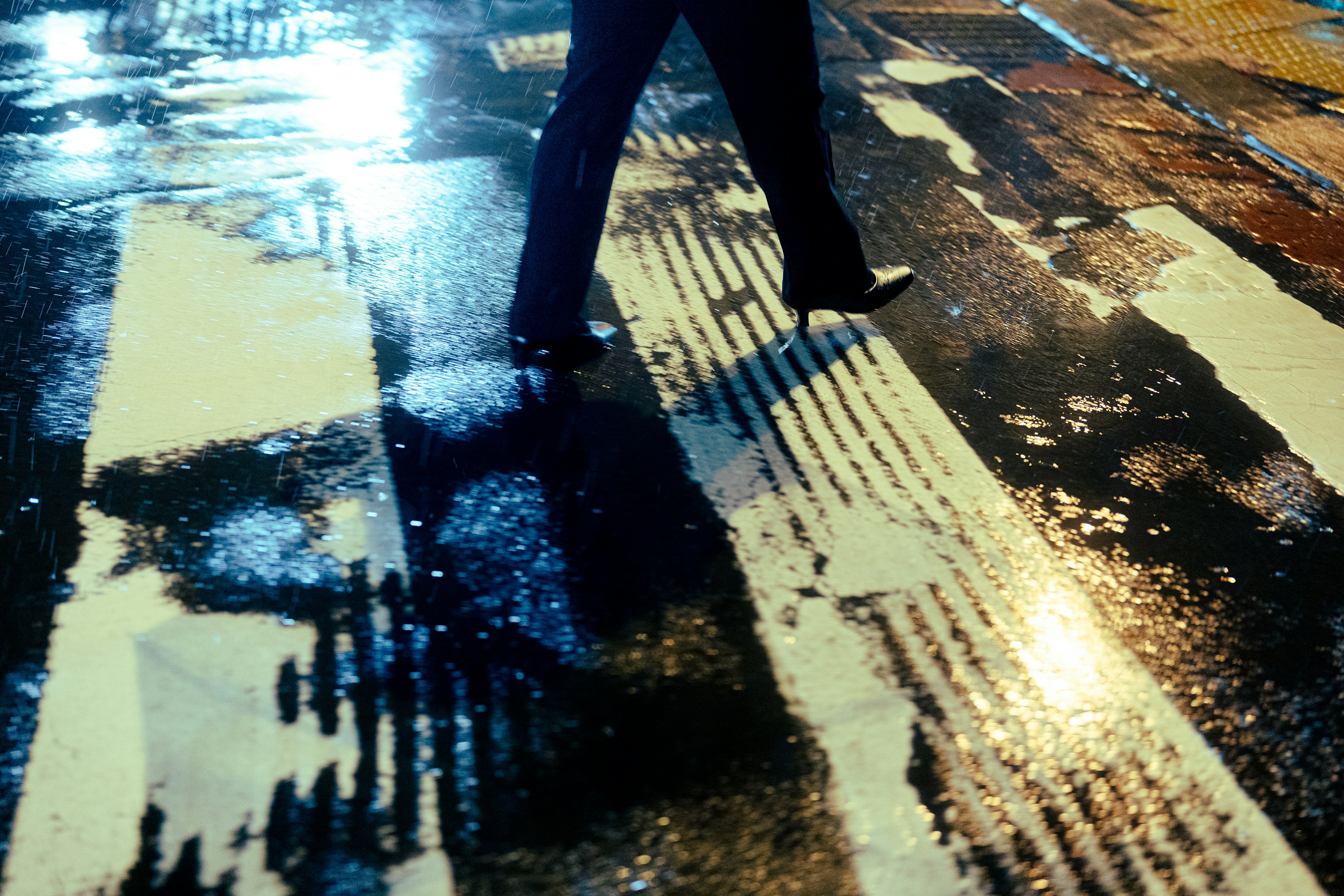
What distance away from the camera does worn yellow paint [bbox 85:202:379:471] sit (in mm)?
1780

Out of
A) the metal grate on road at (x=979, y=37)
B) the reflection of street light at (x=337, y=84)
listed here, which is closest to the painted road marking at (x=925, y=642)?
the reflection of street light at (x=337, y=84)

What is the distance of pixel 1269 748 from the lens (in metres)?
1.44

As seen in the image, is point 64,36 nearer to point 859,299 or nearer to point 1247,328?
point 859,299

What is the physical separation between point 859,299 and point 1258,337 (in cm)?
120

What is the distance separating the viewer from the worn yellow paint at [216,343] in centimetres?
178

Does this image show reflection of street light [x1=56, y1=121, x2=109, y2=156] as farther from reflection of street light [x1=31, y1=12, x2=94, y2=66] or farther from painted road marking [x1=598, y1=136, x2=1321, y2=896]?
painted road marking [x1=598, y1=136, x2=1321, y2=896]

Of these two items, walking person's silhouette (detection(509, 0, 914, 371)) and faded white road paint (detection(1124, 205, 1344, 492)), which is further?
faded white road paint (detection(1124, 205, 1344, 492))

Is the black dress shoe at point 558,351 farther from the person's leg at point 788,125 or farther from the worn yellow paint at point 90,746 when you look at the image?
the worn yellow paint at point 90,746

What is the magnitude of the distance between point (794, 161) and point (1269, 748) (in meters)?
1.33

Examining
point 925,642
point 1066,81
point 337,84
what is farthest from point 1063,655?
point 1066,81

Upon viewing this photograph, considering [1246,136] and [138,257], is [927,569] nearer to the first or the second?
[138,257]

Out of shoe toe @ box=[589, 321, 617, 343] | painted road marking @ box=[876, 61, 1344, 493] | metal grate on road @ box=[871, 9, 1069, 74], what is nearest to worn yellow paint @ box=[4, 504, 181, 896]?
shoe toe @ box=[589, 321, 617, 343]

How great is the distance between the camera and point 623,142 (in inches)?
77.3

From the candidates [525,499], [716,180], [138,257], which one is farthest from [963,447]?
[138,257]
